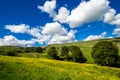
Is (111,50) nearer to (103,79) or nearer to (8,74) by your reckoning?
(103,79)

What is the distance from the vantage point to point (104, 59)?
307ft

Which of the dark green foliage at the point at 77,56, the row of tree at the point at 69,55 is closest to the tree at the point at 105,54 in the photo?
the dark green foliage at the point at 77,56

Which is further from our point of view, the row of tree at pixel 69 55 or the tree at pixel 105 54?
the row of tree at pixel 69 55

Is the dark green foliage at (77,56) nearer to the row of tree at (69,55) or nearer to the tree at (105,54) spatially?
the row of tree at (69,55)

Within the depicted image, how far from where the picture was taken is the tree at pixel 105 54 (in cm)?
9331

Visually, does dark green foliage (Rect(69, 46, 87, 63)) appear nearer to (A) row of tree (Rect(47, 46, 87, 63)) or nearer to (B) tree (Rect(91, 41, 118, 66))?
(A) row of tree (Rect(47, 46, 87, 63))

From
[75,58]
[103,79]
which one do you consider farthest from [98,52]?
[103,79]

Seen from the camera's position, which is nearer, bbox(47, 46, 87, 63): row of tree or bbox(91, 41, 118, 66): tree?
bbox(91, 41, 118, 66): tree

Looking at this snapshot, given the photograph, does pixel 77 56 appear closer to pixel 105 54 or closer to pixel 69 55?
pixel 69 55

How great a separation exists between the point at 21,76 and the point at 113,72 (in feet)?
108

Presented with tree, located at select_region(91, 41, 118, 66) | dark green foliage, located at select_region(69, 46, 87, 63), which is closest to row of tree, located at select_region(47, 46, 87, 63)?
dark green foliage, located at select_region(69, 46, 87, 63)

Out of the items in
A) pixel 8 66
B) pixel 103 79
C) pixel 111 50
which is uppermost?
pixel 111 50

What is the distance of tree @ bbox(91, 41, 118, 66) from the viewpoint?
93312mm

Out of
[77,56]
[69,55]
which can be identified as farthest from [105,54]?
[69,55]
